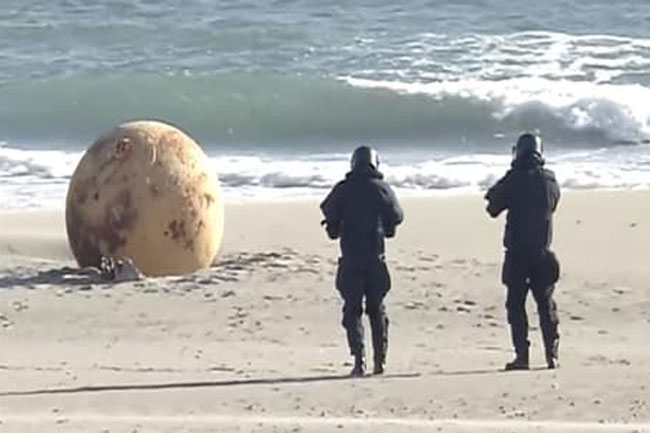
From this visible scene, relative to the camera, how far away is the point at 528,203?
1105 cm

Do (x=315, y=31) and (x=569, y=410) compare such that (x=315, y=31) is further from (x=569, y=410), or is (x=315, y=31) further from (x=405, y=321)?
(x=569, y=410)

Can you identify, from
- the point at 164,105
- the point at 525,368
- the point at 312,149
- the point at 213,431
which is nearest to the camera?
the point at 213,431

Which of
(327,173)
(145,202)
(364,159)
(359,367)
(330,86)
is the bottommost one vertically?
(359,367)

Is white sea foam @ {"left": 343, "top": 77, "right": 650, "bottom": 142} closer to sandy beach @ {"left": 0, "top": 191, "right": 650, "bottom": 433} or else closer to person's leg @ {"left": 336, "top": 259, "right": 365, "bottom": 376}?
sandy beach @ {"left": 0, "top": 191, "right": 650, "bottom": 433}

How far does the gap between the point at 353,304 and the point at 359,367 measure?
36 centimetres

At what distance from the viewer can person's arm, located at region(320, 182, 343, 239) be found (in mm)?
10961

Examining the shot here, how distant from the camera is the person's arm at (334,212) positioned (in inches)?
432

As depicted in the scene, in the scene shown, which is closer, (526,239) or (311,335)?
(526,239)

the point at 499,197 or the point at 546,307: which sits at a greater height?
the point at 499,197

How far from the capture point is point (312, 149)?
2397 centimetres

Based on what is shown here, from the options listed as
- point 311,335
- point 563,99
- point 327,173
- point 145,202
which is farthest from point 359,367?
point 563,99

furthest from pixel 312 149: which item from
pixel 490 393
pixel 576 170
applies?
pixel 490 393

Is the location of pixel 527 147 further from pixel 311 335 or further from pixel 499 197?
pixel 311 335

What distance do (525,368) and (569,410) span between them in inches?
58.0
